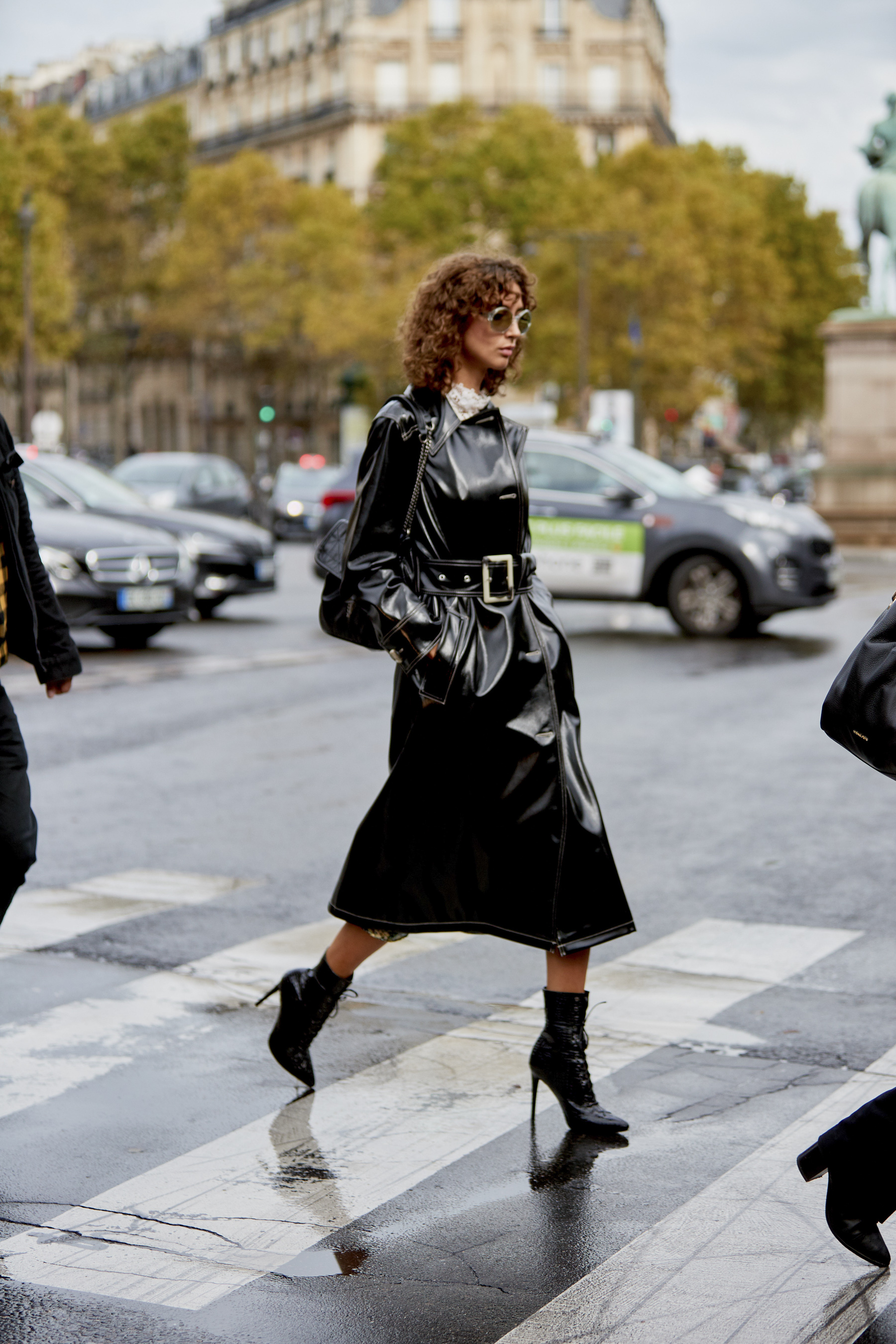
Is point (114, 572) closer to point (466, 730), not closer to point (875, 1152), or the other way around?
Answer: point (466, 730)

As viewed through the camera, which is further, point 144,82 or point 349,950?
point 144,82

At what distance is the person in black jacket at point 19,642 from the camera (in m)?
4.04

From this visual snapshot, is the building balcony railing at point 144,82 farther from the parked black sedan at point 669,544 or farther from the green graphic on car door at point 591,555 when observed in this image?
the green graphic on car door at point 591,555

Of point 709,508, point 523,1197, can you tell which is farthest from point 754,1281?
point 709,508

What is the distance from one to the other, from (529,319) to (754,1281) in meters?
2.16

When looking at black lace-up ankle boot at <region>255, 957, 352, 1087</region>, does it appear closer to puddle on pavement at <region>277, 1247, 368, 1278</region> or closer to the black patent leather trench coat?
the black patent leather trench coat

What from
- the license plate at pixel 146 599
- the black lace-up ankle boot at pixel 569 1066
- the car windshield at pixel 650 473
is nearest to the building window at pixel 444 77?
the car windshield at pixel 650 473

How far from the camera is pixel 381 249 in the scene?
7344 centimetres

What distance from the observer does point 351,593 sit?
162 inches

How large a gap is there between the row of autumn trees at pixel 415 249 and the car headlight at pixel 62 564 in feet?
132

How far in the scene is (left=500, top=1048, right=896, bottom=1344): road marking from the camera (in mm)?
3102

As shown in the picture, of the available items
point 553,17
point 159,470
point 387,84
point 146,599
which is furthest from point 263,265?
point 146,599

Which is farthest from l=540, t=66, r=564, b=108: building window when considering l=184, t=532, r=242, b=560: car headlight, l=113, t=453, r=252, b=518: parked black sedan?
l=184, t=532, r=242, b=560: car headlight

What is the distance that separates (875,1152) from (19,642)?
228 centimetres
